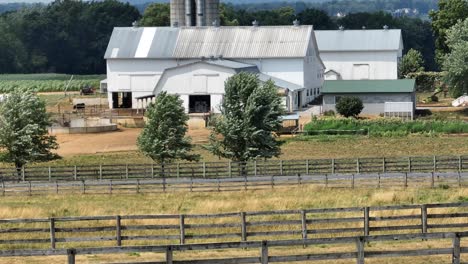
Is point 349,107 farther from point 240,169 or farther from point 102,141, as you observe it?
point 240,169

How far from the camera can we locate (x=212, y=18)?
117500 mm

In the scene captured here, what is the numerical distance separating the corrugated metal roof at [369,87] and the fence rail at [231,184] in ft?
135

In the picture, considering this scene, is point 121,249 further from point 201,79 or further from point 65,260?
point 201,79

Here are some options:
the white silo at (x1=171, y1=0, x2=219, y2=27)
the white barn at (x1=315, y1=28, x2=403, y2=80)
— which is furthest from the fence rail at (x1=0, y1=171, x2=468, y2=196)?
the white barn at (x1=315, y1=28, x2=403, y2=80)

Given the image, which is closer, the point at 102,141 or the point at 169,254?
the point at 169,254

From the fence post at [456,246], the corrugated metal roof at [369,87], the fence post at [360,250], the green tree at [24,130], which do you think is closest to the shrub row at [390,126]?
the corrugated metal roof at [369,87]

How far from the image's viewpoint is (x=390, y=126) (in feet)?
270

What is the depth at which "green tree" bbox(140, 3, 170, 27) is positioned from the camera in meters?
153

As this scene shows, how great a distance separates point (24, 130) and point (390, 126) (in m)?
30.9

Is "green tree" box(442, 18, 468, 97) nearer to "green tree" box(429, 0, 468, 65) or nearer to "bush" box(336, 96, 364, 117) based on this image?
"bush" box(336, 96, 364, 117)

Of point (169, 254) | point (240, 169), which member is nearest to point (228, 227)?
point (169, 254)

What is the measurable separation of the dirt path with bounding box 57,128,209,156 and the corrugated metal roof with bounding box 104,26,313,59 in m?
14.8

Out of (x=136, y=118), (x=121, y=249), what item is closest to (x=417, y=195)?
(x=121, y=249)

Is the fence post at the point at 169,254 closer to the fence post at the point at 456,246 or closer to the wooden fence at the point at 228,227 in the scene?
the fence post at the point at 456,246
